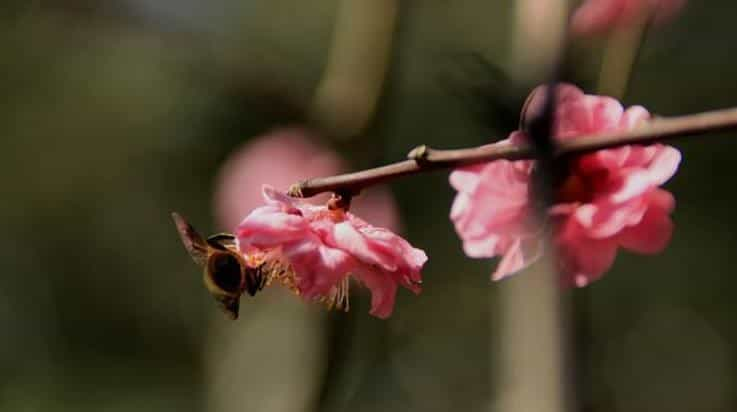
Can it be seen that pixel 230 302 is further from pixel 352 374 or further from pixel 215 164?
pixel 215 164

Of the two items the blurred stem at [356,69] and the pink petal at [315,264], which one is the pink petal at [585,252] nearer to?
the pink petal at [315,264]

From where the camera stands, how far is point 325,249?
26.4 inches

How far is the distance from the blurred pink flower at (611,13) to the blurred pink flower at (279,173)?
13.0 inches

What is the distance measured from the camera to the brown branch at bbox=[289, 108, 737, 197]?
48cm

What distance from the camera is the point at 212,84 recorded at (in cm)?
122

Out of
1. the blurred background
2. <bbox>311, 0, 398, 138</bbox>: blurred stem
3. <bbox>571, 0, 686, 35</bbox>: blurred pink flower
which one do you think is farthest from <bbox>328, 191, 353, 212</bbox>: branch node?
the blurred background

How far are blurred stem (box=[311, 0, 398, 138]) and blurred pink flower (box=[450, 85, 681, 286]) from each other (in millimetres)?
559

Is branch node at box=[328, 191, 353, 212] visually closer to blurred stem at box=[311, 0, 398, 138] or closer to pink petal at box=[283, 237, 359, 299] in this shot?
pink petal at box=[283, 237, 359, 299]

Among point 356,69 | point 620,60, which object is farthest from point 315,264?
point 356,69

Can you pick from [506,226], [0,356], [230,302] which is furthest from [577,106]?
[0,356]

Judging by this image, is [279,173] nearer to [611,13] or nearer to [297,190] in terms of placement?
[611,13]

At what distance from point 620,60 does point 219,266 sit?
322 mm

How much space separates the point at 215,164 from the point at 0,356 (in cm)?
118

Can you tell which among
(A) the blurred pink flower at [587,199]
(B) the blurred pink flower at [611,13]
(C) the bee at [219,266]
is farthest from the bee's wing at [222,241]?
(B) the blurred pink flower at [611,13]
